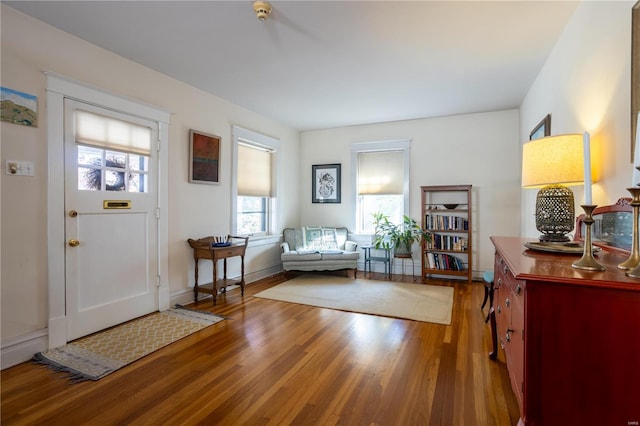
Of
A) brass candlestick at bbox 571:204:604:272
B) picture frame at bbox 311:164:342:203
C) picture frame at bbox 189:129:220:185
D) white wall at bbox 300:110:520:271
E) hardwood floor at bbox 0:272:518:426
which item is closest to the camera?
brass candlestick at bbox 571:204:604:272

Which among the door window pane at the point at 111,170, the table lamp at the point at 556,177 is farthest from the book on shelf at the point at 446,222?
the door window pane at the point at 111,170

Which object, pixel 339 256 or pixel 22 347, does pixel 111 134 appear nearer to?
pixel 22 347

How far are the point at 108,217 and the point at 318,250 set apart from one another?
2.97 metres

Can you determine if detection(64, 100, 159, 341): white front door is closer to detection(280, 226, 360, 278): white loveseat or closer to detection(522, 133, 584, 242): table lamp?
detection(280, 226, 360, 278): white loveseat

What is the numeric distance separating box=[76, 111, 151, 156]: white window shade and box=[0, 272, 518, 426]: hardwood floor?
72.9 inches

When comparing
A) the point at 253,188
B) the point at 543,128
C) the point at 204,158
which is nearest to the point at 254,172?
the point at 253,188

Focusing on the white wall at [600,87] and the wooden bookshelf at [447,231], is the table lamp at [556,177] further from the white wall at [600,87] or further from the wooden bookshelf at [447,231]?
the wooden bookshelf at [447,231]

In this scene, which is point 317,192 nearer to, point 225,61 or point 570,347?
point 225,61

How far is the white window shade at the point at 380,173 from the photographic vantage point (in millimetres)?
5312

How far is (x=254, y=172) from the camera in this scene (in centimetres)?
490

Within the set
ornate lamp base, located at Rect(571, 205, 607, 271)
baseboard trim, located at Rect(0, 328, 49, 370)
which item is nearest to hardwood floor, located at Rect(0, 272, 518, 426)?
baseboard trim, located at Rect(0, 328, 49, 370)

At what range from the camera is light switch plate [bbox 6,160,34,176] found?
7.43ft

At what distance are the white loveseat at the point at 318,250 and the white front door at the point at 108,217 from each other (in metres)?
2.04

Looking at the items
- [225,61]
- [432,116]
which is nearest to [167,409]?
[225,61]
